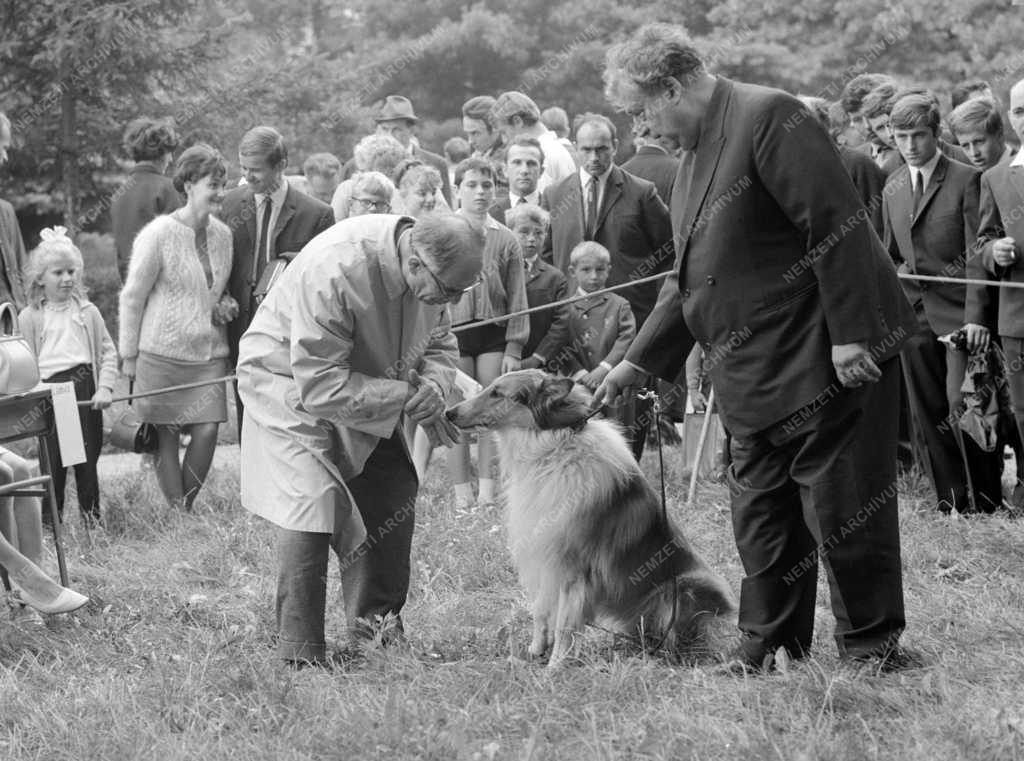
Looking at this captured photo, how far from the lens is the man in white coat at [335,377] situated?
16.2 feet

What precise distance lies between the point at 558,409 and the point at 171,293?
11.9ft

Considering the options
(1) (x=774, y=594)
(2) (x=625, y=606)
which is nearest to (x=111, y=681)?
(2) (x=625, y=606)

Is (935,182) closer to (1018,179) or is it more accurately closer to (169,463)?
(1018,179)

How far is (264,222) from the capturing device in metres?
8.80

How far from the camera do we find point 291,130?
18203 millimetres

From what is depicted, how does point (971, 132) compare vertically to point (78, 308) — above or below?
above

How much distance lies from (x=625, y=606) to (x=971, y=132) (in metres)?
4.11

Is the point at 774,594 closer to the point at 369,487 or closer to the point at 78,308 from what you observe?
the point at 369,487

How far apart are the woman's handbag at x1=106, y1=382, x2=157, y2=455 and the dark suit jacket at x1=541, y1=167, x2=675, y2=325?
284 cm

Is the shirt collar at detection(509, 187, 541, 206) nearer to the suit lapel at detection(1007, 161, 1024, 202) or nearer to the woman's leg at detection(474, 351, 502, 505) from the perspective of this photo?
the woman's leg at detection(474, 351, 502, 505)

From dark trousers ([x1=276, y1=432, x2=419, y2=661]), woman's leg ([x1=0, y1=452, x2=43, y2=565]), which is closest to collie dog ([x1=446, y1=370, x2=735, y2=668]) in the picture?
dark trousers ([x1=276, y1=432, x2=419, y2=661])

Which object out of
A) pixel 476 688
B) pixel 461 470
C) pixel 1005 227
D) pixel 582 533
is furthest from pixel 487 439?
pixel 476 688

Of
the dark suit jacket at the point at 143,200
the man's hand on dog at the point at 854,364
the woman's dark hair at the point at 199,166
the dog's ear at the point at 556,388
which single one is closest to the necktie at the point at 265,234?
the woman's dark hair at the point at 199,166

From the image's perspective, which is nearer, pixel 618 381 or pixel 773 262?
pixel 773 262
